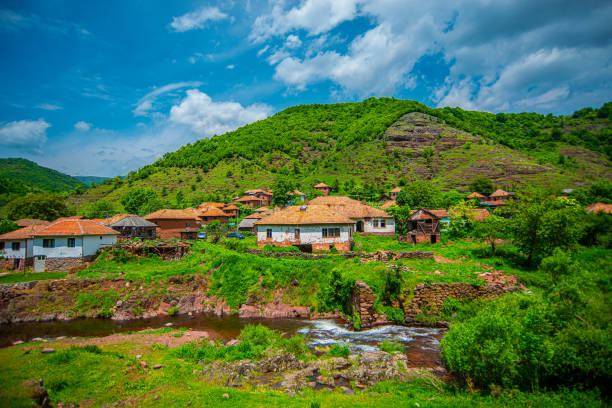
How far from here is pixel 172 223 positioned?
5238 centimetres

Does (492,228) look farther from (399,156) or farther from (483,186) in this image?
(399,156)

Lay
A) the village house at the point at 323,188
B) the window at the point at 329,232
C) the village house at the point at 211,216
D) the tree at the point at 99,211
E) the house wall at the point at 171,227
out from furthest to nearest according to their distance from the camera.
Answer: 1. the village house at the point at 323,188
2. the tree at the point at 99,211
3. the village house at the point at 211,216
4. the house wall at the point at 171,227
5. the window at the point at 329,232

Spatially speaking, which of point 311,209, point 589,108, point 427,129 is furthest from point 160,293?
point 589,108

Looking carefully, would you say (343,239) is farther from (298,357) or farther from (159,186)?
(159,186)

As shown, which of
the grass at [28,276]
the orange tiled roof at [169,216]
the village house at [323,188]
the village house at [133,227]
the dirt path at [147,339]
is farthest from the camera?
the village house at [323,188]

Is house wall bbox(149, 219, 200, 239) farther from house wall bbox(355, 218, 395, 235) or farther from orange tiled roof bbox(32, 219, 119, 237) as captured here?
house wall bbox(355, 218, 395, 235)

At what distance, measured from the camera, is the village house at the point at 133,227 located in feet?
138

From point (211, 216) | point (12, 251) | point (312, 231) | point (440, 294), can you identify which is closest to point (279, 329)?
point (440, 294)

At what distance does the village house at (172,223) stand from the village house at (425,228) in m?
36.8

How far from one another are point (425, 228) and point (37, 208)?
6918 cm

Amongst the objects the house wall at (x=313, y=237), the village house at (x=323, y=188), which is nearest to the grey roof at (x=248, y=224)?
the house wall at (x=313, y=237)

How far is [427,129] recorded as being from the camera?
134500mm

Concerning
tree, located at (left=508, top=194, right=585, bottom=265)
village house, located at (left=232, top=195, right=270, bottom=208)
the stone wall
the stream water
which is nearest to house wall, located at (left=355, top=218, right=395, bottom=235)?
tree, located at (left=508, top=194, right=585, bottom=265)

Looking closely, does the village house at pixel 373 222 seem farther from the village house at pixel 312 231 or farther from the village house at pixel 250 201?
the village house at pixel 250 201
